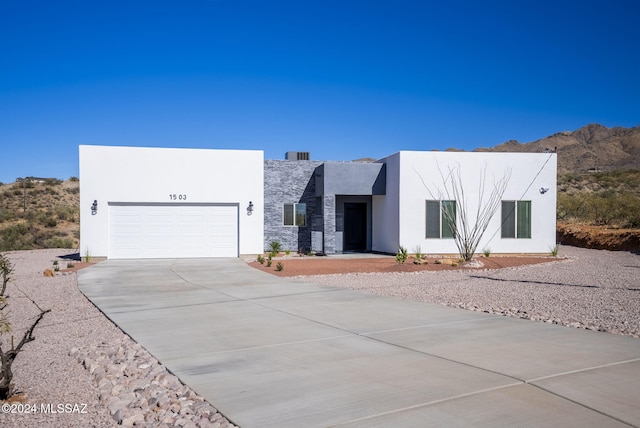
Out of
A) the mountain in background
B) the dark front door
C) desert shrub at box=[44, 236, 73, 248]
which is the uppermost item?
the mountain in background

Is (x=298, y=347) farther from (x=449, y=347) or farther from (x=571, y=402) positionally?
(x=571, y=402)

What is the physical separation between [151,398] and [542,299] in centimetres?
859

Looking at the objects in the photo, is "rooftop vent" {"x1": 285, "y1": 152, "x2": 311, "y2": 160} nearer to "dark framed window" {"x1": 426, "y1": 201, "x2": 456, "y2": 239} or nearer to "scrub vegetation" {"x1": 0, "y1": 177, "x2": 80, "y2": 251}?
"dark framed window" {"x1": 426, "y1": 201, "x2": 456, "y2": 239}

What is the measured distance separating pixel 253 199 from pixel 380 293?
11.4 meters

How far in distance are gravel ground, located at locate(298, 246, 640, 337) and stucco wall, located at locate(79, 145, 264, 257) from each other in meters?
7.63

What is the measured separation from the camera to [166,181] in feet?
71.1

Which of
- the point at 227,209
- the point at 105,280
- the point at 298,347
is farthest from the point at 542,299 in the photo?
the point at 227,209

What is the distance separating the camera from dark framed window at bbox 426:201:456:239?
72.0ft

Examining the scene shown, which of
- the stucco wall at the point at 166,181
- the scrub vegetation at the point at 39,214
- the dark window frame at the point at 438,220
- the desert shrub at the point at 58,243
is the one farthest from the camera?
the scrub vegetation at the point at 39,214

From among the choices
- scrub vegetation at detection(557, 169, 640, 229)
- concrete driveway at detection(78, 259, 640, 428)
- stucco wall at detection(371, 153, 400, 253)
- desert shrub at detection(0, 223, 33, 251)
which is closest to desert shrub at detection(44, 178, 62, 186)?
desert shrub at detection(0, 223, 33, 251)

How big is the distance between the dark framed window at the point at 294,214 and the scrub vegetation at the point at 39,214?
15.1 meters

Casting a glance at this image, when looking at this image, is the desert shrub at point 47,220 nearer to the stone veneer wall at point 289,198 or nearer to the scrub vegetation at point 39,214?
the scrub vegetation at point 39,214

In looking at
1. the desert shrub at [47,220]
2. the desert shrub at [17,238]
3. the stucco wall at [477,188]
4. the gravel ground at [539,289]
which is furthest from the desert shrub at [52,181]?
the gravel ground at [539,289]

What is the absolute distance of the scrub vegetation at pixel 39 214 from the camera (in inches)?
1279
